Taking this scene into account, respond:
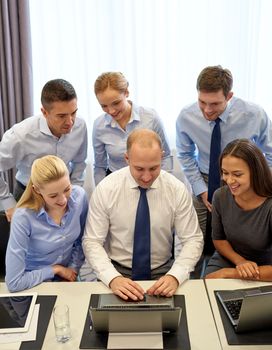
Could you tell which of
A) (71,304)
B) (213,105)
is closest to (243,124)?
(213,105)

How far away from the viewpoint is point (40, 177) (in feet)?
5.91

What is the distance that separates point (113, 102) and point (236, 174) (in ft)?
2.83

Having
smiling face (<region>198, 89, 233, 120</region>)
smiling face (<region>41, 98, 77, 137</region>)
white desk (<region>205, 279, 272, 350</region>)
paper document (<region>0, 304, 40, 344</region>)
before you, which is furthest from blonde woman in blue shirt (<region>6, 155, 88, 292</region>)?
smiling face (<region>198, 89, 233, 120</region>)

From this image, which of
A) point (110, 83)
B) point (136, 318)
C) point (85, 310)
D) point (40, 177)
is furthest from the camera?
point (110, 83)

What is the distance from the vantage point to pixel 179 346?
132 cm

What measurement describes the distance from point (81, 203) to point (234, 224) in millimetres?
Answer: 793

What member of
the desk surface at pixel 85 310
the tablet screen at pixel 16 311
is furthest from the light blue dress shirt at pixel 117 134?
the tablet screen at pixel 16 311

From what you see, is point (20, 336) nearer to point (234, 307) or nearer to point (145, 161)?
point (234, 307)

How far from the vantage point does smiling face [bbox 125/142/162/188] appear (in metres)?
1.83

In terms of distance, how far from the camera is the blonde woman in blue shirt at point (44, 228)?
1.77m

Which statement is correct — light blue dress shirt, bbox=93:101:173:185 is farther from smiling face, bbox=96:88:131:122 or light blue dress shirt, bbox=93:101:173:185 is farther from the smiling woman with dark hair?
the smiling woman with dark hair

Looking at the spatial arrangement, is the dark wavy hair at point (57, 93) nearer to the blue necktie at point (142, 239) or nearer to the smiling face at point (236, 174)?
the blue necktie at point (142, 239)

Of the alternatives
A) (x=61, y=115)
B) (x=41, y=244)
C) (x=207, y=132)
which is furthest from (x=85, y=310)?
(x=207, y=132)

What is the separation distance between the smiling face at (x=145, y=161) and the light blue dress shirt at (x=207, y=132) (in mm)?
831
